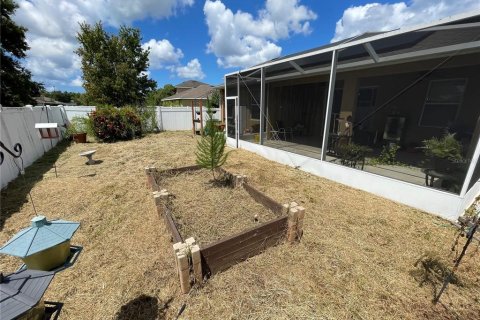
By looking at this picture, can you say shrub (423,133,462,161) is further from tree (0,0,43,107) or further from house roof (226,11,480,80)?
tree (0,0,43,107)

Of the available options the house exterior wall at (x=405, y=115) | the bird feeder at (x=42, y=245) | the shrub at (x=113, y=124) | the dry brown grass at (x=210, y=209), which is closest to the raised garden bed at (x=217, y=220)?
the dry brown grass at (x=210, y=209)

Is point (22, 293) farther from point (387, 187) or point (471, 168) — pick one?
point (387, 187)

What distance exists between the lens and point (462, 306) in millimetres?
1820

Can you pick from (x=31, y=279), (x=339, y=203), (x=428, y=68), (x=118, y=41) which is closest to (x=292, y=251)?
(x=339, y=203)

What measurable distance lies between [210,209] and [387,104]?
6.62 meters

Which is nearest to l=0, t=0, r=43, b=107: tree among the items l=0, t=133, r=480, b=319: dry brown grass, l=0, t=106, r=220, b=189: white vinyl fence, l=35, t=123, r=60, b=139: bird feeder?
l=0, t=106, r=220, b=189: white vinyl fence

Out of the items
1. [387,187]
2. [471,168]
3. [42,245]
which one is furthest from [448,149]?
[42,245]

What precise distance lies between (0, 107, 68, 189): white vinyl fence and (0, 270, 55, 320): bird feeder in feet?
12.4

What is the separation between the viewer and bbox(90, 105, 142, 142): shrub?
9125 mm

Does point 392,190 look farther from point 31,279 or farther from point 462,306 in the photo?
point 31,279

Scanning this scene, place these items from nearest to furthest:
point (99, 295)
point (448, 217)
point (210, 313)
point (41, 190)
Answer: point (210, 313), point (99, 295), point (448, 217), point (41, 190)

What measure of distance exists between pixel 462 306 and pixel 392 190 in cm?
239

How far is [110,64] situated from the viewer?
16625 millimetres

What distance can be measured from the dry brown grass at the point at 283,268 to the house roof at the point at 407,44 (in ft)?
9.62
